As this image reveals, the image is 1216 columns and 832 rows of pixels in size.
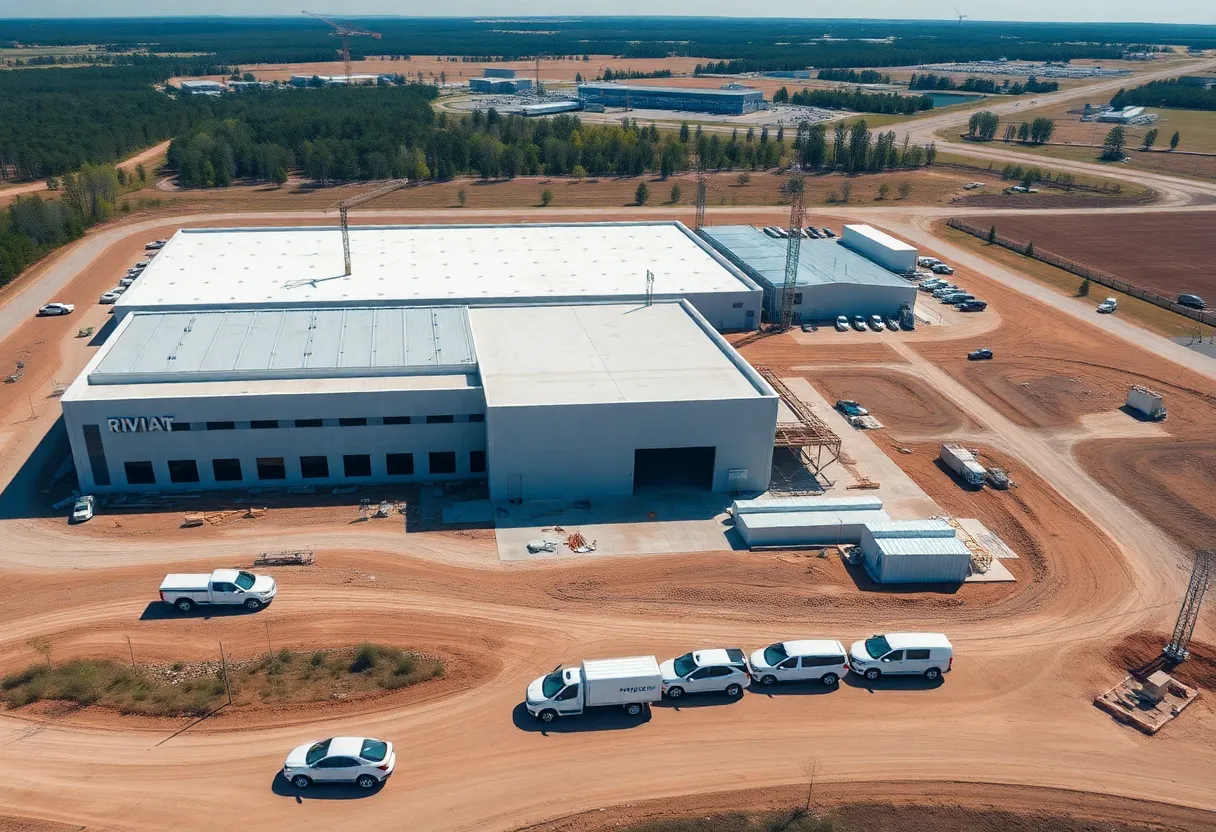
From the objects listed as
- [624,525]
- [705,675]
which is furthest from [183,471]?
[705,675]

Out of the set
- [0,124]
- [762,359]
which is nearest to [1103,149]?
[762,359]

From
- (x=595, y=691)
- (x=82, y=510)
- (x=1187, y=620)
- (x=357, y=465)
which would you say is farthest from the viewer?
(x=357, y=465)

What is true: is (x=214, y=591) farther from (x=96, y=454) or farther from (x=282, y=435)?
(x=96, y=454)

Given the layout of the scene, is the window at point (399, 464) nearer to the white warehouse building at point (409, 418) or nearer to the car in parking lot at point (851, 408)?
the white warehouse building at point (409, 418)

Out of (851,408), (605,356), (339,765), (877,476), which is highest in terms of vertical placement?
(605,356)

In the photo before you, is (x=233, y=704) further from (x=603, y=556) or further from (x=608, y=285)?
(x=608, y=285)

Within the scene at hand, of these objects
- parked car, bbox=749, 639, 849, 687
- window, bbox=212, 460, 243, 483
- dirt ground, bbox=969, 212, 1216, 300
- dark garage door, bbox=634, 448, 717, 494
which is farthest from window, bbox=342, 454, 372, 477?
dirt ground, bbox=969, 212, 1216, 300

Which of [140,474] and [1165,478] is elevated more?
[140,474]
